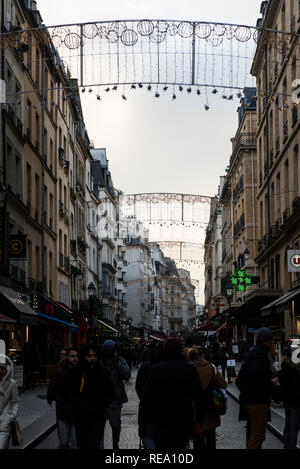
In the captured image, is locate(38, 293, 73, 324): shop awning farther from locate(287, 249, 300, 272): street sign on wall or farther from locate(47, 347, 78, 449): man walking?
locate(47, 347, 78, 449): man walking

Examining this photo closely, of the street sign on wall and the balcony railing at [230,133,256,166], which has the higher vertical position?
the balcony railing at [230,133,256,166]

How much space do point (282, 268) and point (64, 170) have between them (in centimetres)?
1505

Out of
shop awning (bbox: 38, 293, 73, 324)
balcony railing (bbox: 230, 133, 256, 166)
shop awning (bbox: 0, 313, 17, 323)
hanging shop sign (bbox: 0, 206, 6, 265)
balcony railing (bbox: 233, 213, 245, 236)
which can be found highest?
balcony railing (bbox: 230, 133, 256, 166)

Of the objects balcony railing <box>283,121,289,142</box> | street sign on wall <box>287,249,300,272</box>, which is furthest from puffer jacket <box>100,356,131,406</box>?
balcony railing <box>283,121,289,142</box>

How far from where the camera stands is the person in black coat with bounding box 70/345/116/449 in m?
9.61

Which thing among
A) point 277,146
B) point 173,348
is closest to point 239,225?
point 277,146

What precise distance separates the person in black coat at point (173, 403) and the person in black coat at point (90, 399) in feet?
5.79

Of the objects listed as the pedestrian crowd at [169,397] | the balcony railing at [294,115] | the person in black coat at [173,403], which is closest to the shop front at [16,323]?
the pedestrian crowd at [169,397]

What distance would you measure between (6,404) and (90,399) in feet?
3.85

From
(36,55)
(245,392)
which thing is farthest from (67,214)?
(245,392)

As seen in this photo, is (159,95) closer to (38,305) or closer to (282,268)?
(38,305)

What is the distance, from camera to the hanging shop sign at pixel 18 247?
25719 millimetres

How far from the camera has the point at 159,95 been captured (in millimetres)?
18938

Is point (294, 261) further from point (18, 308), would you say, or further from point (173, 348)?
point (173, 348)
